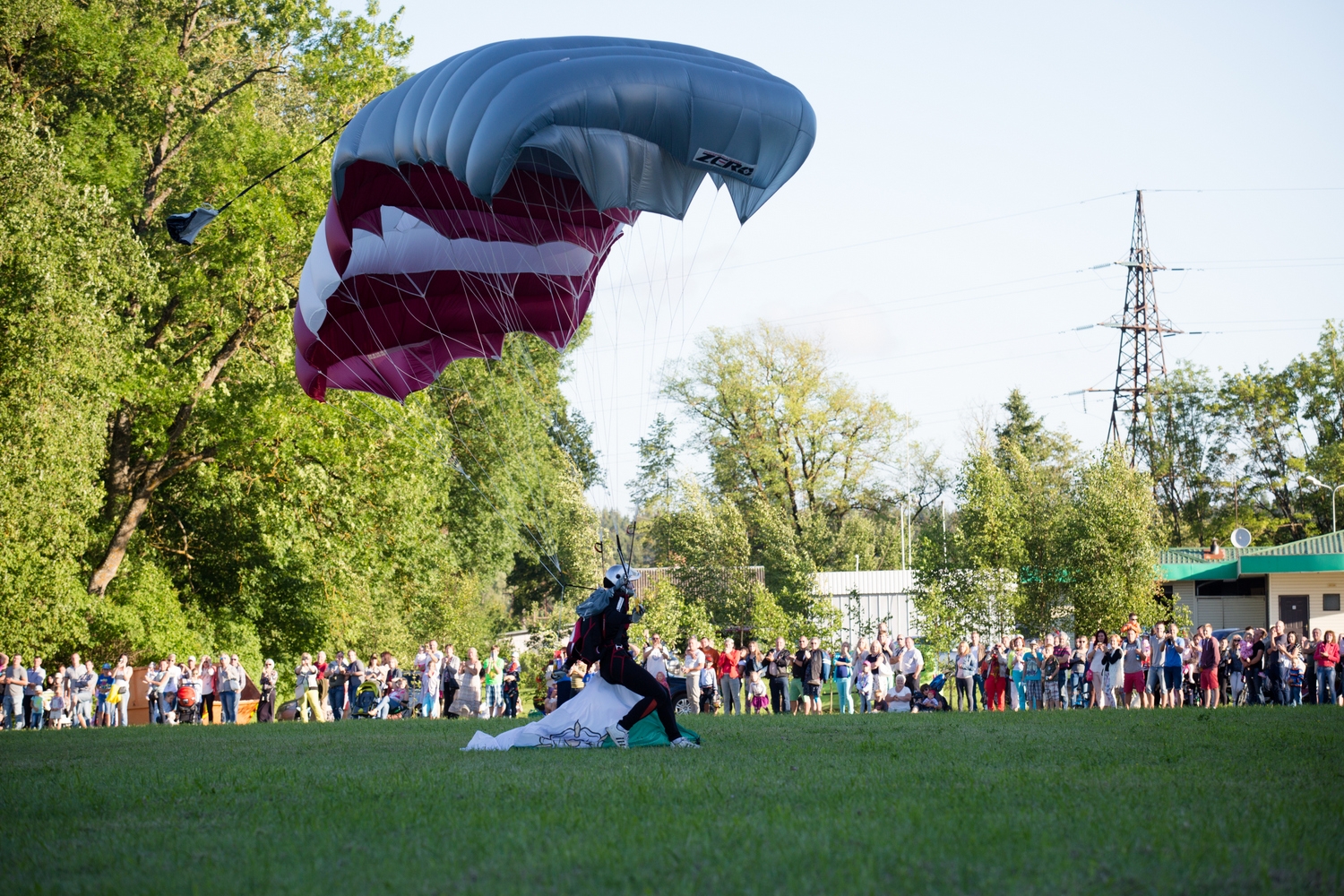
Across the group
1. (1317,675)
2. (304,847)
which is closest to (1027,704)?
(1317,675)

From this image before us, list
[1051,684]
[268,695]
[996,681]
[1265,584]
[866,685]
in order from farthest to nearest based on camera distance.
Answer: [1265,584]
[268,695]
[996,681]
[1051,684]
[866,685]

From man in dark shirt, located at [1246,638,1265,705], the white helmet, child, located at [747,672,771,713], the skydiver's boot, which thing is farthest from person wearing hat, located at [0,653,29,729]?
man in dark shirt, located at [1246,638,1265,705]

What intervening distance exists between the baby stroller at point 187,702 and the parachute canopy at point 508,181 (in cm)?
996

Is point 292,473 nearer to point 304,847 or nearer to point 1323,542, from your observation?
point 304,847

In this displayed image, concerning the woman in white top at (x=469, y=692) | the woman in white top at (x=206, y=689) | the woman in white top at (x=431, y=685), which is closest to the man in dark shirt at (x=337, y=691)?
the woman in white top at (x=431, y=685)

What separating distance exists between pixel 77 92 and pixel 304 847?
71.6 ft

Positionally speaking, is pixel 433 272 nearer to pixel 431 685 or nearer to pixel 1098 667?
pixel 431 685

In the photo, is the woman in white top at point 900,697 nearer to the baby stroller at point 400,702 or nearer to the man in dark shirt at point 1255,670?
the man in dark shirt at point 1255,670

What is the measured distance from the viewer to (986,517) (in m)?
29.0

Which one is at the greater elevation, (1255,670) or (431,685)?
(1255,670)

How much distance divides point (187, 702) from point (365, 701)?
3.21m

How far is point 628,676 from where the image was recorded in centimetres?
1059

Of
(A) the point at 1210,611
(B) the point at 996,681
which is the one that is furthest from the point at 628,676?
(A) the point at 1210,611

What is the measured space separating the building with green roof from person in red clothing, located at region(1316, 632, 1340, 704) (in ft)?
43.1
